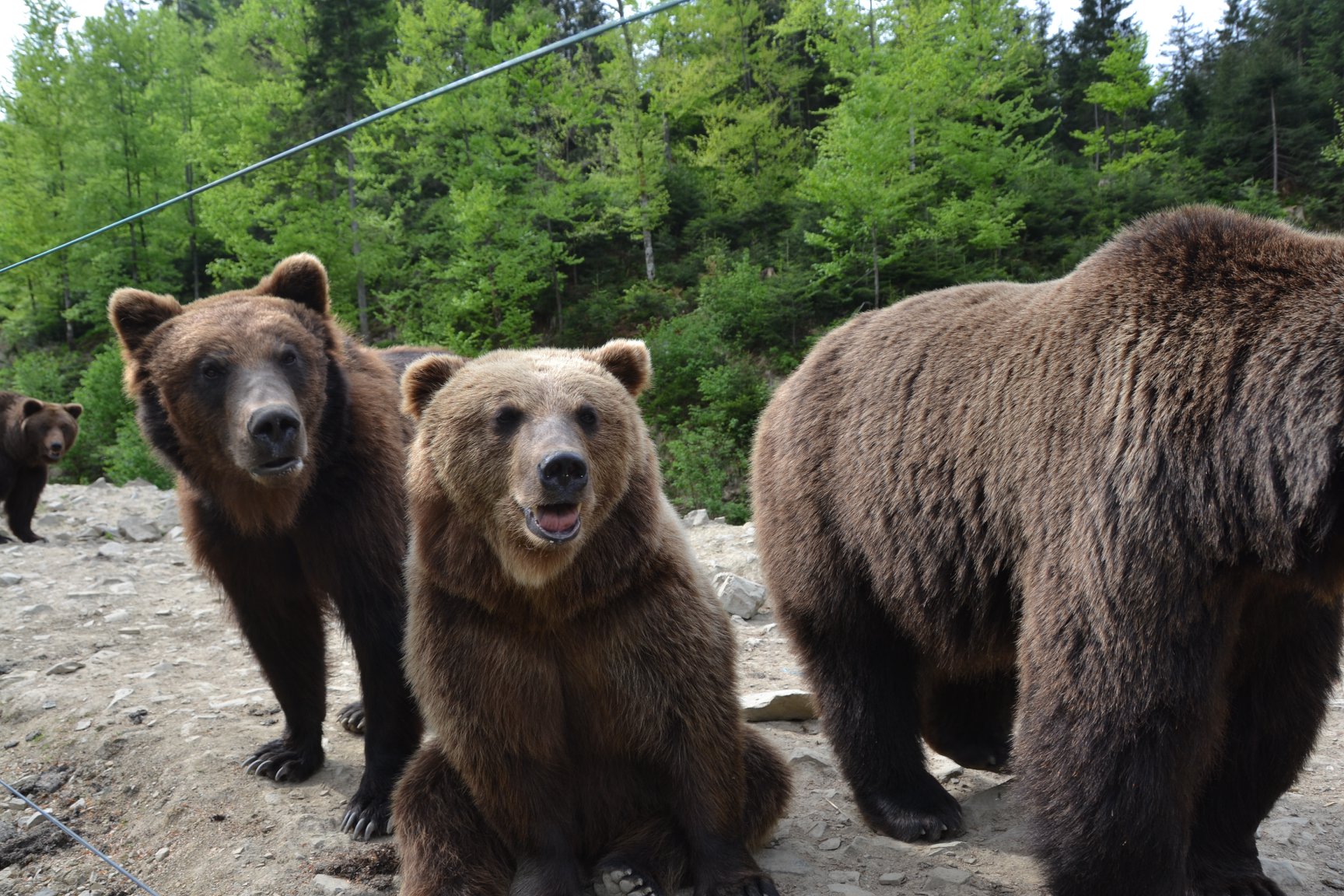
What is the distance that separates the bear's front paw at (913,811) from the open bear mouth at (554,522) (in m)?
1.80

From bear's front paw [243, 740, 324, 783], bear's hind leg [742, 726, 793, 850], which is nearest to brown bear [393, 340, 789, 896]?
bear's hind leg [742, 726, 793, 850]

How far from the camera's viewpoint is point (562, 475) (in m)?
2.78

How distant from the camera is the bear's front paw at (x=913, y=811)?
364cm

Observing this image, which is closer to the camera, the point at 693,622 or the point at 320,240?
the point at 693,622

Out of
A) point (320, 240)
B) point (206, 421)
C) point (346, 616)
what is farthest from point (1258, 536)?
point (320, 240)

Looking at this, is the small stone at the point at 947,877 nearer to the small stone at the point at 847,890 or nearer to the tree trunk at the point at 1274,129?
the small stone at the point at 847,890

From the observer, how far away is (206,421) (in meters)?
3.78

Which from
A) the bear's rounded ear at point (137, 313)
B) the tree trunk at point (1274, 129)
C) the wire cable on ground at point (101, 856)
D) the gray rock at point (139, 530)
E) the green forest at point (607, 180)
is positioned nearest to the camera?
the wire cable on ground at point (101, 856)

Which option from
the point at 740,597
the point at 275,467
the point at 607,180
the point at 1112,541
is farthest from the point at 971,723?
the point at 607,180

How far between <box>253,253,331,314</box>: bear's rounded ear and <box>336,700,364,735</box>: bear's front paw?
2.05 meters

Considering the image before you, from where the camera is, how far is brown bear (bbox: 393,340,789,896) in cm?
296

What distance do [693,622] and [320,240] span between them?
53.7 feet

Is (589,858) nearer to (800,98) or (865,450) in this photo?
(865,450)

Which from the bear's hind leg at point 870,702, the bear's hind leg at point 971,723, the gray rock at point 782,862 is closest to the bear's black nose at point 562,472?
the bear's hind leg at point 870,702
